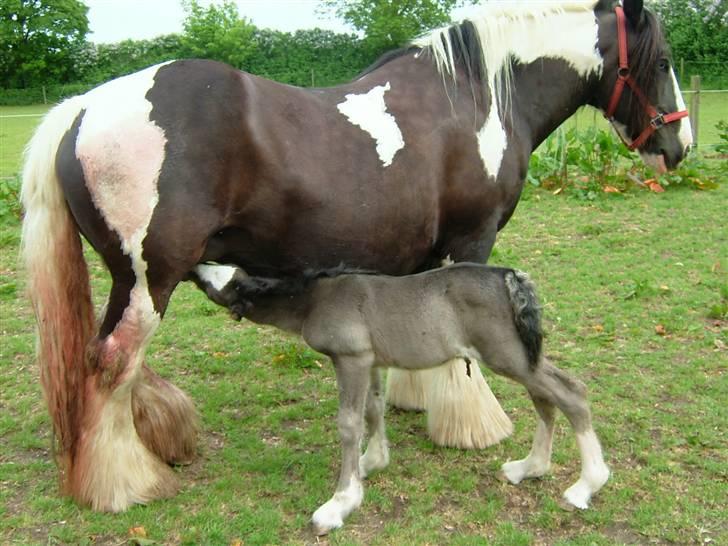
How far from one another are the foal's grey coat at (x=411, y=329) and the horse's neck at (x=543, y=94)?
101 cm

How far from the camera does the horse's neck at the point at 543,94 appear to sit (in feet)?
12.6

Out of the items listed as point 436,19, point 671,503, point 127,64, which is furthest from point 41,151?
point 436,19

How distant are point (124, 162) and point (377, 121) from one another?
1.17 metres

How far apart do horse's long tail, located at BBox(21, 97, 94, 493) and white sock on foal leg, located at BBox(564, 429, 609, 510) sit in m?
2.33

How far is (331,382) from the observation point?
4879 millimetres

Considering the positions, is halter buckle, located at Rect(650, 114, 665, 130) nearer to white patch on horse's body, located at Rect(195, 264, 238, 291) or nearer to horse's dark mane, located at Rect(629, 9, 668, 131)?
horse's dark mane, located at Rect(629, 9, 668, 131)

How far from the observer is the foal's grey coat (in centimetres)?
326

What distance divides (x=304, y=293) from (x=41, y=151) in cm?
132

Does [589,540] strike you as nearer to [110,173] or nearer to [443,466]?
[443,466]

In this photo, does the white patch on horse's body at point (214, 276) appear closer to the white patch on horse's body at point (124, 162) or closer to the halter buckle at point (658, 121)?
the white patch on horse's body at point (124, 162)

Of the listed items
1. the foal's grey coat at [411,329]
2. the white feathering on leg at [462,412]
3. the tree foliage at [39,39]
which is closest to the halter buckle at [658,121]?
the foal's grey coat at [411,329]

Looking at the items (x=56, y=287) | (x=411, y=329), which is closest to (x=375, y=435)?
(x=411, y=329)

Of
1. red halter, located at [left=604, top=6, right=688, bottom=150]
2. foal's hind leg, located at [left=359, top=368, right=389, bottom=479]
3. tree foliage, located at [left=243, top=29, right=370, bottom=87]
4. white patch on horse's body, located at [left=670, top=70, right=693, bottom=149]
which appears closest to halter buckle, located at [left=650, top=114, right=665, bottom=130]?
red halter, located at [left=604, top=6, right=688, bottom=150]

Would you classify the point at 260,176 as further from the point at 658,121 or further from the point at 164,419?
the point at 658,121
